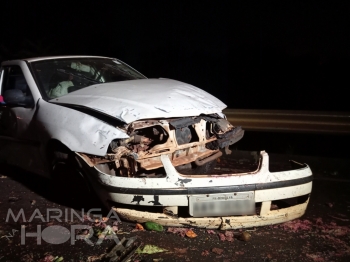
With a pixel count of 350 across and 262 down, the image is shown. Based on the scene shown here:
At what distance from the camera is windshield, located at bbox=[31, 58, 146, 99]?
168 inches

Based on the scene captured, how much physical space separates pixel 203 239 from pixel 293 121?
103 inches

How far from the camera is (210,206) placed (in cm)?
311

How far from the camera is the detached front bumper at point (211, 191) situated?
308 centimetres

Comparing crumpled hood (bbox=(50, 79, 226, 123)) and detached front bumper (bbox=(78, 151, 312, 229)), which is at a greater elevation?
crumpled hood (bbox=(50, 79, 226, 123))

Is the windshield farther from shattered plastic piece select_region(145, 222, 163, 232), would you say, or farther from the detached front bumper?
shattered plastic piece select_region(145, 222, 163, 232)

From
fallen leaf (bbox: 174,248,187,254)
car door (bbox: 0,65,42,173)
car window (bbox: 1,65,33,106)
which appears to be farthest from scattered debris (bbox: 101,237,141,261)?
car window (bbox: 1,65,33,106)

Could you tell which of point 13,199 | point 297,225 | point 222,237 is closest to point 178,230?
point 222,237

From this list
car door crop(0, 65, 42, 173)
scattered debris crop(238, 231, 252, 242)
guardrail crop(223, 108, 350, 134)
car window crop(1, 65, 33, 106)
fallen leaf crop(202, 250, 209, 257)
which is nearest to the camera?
fallen leaf crop(202, 250, 209, 257)

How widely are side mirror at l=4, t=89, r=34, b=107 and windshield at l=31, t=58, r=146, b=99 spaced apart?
8.5 inches

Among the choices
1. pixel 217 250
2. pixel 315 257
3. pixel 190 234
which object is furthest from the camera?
pixel 190 234

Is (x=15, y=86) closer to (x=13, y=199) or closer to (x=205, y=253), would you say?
(x=13, y=199)

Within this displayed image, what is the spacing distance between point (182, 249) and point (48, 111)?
1.95 meters

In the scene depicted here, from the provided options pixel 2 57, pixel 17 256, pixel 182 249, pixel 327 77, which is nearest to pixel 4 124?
pixel 17 256

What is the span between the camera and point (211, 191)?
3.07 m
